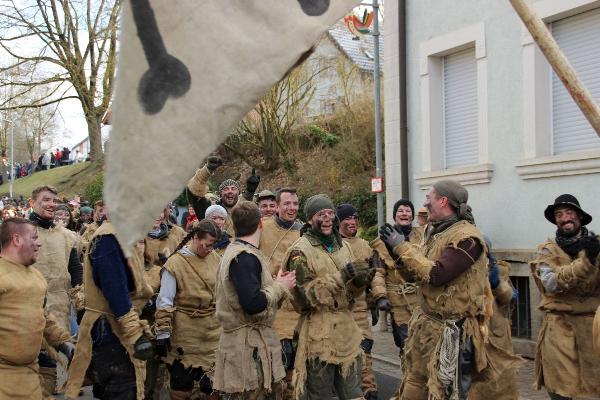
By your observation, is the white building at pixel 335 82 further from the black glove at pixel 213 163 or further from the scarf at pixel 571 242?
the scarf at pixel 571 242

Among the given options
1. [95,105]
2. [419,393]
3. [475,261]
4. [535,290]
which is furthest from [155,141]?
[95,105]

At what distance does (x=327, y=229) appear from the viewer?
5973mm

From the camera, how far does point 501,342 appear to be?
6.64m

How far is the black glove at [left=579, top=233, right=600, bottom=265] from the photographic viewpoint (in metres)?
5.72

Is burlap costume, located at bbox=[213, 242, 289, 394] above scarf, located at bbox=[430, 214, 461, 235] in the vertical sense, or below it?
below

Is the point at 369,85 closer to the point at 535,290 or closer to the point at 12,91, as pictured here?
the point at 535,290

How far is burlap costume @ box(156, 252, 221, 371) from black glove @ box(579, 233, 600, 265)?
10.2ft

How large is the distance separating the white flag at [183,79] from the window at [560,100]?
25.8 ft

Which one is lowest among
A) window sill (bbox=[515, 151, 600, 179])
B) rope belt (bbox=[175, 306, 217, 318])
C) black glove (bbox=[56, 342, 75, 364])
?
black glove (bbox=[56, 342, 75, 364])

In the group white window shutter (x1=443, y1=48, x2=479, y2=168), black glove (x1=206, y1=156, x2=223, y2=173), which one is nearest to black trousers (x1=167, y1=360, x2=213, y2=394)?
black glove (x1=206, y1=156, x2=223, y2=173)

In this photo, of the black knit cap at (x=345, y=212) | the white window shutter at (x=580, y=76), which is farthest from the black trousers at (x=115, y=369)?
the white window shutter at (x=580, y=76)

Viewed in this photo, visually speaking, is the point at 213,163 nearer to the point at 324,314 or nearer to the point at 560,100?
the point at 324,314

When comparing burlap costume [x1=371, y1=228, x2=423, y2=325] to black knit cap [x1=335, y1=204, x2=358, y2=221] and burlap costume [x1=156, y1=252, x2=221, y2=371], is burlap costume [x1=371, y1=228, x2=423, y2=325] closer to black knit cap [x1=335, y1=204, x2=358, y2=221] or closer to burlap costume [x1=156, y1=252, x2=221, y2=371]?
black knit cap [x1=335, y1=204, x2=358, y2=221]

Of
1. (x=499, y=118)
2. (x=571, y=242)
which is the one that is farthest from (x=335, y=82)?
(x=571, y=242)
